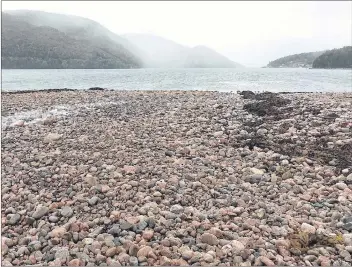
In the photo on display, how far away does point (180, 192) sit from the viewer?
795cm

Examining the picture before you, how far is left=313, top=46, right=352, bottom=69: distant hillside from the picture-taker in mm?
150375

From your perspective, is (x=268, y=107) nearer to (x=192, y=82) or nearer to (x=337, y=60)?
(x=192, y=82)

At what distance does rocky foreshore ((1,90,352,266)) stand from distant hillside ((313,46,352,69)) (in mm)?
152832

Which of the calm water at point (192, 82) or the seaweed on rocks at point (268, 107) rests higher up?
the calm water at point (192, 82)

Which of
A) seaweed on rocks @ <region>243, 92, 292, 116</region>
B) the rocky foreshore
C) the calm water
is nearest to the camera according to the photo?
the rocky foreshore

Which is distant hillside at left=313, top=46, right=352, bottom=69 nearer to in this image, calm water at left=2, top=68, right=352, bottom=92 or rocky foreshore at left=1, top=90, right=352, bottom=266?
calm water at left=2, top=68, right=352, bottom=92

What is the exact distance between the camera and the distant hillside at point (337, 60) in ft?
493

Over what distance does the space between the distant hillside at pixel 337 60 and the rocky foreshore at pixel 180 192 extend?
153 metres

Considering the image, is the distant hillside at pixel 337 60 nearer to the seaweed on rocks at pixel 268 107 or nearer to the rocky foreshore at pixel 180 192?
the seaweed on rocks at pixel 268 107

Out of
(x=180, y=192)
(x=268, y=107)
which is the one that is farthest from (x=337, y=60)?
(x=180, y=192)

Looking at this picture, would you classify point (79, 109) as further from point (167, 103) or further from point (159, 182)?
point (159, 182)

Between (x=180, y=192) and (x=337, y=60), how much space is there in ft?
539

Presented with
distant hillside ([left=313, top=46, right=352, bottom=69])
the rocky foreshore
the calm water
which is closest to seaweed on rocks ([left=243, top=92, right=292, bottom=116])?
the rocky foreshore

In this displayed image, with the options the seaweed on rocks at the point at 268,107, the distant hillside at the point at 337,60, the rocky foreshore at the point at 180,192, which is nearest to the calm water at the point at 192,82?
the seaweed on rocks at the point at 268,107
